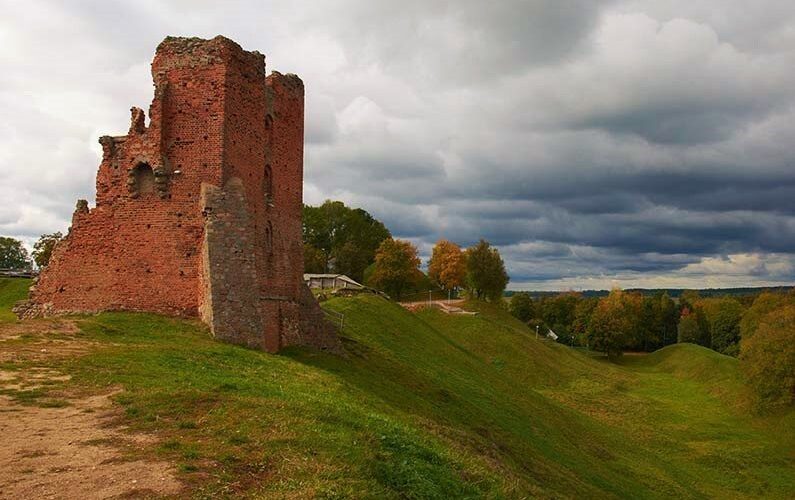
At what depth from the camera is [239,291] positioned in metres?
19.5

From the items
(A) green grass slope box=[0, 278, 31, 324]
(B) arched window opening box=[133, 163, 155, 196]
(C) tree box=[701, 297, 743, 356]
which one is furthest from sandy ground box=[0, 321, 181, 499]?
(C) tree box=[701, 297, 743, 356]

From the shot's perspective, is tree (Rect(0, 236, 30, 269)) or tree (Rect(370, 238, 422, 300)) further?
tree (Rect(0, 236, 30, 269))

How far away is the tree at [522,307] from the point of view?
107 meters

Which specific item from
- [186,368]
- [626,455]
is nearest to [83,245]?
[186,368]

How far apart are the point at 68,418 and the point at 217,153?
12197mm

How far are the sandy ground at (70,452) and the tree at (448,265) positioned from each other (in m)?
73.1

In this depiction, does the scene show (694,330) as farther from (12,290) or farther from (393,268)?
(12,290)

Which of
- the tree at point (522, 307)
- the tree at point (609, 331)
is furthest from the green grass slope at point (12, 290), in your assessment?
the tree at point (522, 307)

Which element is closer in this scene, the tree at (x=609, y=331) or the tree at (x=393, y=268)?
the tree at (x=393, y=268)

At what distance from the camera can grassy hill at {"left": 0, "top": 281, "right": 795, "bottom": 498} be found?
372 inches

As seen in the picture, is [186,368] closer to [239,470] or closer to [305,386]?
[305,386]

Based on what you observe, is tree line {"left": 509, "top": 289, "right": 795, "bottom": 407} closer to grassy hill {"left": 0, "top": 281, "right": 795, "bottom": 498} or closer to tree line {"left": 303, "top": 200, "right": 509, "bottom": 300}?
grassy hill {"left": 0, "top": 281, "right": 795, "bottom": 498}

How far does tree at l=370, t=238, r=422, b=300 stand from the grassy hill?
16.0m

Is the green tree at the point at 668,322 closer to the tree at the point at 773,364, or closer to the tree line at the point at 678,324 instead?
the tree line at the point at 678,324
